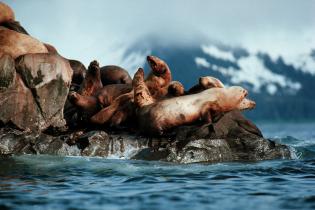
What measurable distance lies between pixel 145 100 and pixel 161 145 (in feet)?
5.33

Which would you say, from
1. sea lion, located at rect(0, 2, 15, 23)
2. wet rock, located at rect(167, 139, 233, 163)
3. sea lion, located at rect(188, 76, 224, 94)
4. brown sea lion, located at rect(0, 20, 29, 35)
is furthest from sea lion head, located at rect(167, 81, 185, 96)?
sea lion, located at rect(0, 2, 15, 23)

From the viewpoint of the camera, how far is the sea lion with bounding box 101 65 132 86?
1805 cm

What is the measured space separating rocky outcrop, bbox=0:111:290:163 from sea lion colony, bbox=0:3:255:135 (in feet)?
1.49

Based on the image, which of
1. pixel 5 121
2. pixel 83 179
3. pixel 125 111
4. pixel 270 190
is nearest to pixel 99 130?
pixel 125 111

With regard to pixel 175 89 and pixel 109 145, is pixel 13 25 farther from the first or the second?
pixel 109 145

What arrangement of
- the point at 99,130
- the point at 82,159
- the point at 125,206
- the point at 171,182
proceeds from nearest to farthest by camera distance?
the point at 125,206 < the point at 171,182 < the point at 82,159 < the point at 99,130

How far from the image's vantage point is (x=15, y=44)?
46.4 ft

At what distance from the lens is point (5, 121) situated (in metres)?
12.9

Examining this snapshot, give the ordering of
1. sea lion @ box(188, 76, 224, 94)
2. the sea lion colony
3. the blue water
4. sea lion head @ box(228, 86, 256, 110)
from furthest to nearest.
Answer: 1. sea lion @ box(188, 76, 224, 94)
2. sea lion head @ box(228, 86, 256, 110)
3. the sea lion colony
4. the blue water

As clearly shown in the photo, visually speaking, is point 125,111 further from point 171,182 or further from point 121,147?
point 171,182

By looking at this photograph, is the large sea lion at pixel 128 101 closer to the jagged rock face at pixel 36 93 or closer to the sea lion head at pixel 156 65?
the sea lion head at pixel 156 65

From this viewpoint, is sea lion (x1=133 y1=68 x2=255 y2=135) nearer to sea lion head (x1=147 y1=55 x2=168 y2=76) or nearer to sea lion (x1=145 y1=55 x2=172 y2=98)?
sea lion (x1=145 y1=55 x2=172 y2=98)

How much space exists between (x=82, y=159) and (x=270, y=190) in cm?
433

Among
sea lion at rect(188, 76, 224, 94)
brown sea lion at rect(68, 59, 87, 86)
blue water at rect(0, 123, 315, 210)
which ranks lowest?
blue water at rect(0, 123, 315, 210)
